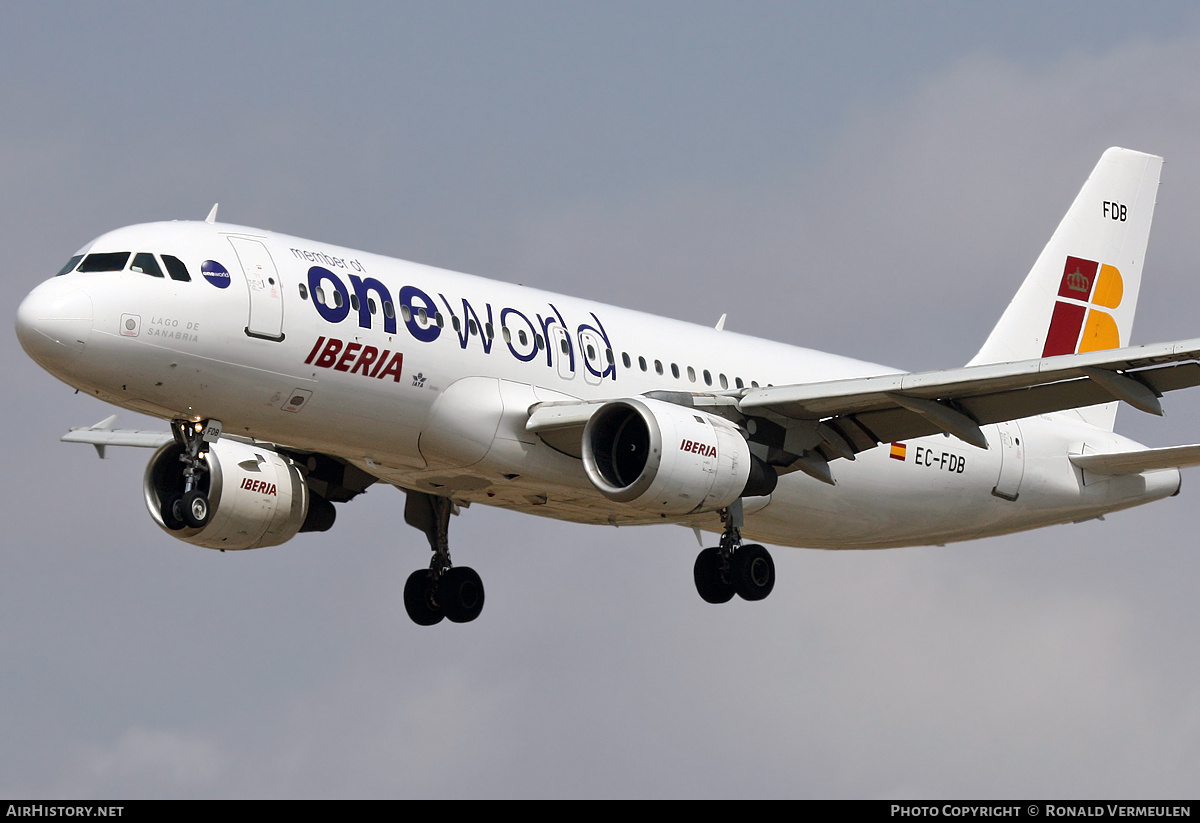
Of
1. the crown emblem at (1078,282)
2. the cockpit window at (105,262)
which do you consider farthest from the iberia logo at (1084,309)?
the cockpit window at (105,262)

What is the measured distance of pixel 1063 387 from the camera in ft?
109

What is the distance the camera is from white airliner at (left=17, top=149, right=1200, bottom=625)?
97.8ft

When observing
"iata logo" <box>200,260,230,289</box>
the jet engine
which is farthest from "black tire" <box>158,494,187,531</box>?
"iata logo" <box>200,260,230,289</box>

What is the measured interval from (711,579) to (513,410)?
5.39 meters

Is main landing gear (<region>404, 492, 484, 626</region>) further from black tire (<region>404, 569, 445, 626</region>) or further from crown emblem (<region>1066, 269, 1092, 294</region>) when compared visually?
crown emblem (<region>1066, 269, 1092, 294</region>)

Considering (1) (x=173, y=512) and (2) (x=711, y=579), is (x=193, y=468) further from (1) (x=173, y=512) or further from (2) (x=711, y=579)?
(2) (x=711, y=579)

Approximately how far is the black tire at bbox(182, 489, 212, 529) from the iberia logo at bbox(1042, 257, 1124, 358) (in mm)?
20697

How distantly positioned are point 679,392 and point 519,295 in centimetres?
327

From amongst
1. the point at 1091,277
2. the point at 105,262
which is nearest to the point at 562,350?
the point at 105,262

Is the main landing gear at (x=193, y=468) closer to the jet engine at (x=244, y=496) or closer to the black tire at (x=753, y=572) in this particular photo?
the jet engine at (x=244, y=496)

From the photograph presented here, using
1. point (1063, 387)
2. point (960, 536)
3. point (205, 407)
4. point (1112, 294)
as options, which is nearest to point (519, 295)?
point (205, 407)

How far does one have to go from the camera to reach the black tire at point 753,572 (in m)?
34.8

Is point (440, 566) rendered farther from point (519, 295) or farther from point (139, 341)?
point (139, 341)

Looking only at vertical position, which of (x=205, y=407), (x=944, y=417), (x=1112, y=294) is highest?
(x=1112, y=294)
